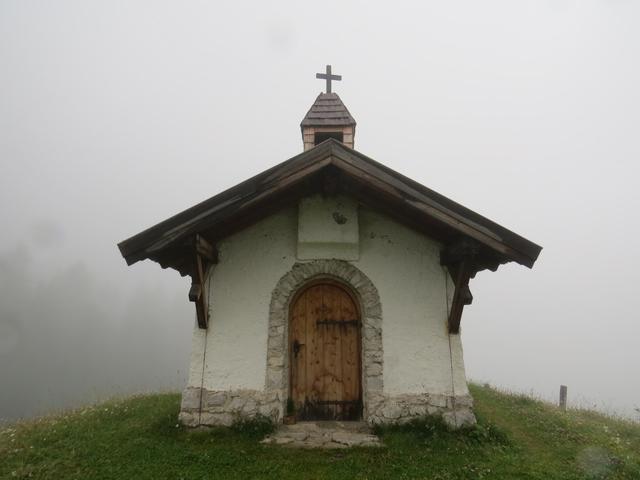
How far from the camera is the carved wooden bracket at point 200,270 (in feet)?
19.0

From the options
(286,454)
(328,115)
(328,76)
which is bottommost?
(286,454)

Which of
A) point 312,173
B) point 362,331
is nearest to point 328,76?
point 312,173

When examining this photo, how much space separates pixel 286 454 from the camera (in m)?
5.15

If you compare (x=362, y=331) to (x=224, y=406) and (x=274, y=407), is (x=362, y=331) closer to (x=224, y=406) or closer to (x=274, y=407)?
(x=274, y=407)

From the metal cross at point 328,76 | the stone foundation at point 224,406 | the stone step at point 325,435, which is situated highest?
the metal cross at point 328,76

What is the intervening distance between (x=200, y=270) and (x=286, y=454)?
2.75m

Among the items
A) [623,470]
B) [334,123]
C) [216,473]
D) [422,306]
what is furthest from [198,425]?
[334,123]

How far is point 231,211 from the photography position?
5699 millimetres

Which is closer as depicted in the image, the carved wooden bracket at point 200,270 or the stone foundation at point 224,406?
the carved wooden bracket at point 200,270

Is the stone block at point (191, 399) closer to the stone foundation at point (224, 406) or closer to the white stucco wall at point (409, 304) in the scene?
the stone foundation at point (224, 406)

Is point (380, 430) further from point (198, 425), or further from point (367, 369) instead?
point (198, 425)

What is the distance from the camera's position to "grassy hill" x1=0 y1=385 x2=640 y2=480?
15.7 ft

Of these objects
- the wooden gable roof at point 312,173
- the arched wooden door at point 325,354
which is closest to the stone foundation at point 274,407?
the arched wooden door at point 325,354

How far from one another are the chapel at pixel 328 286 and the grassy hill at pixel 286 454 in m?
0.43
